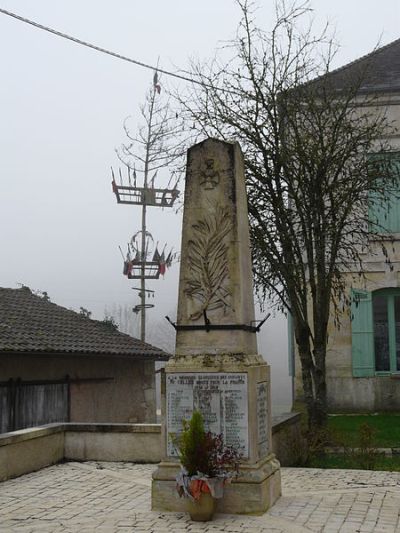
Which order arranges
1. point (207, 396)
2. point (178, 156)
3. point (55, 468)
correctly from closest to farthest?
1. point (207, 396)
2. point (55, 468)
3. point (178, 156)

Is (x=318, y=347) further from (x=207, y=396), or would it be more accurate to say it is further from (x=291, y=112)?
(x=207, y=396)

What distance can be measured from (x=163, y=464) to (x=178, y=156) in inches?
303

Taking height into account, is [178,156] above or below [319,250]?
above

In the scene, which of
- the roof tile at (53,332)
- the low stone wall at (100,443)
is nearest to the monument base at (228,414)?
the low stone wall at (100,443)

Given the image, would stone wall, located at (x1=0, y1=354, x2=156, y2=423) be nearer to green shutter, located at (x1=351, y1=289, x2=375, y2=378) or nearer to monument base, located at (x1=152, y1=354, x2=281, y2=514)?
green shutter, located at (x1=351, y1=289, x2=375, y2=378)

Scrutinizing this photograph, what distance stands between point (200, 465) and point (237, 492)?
582 mm

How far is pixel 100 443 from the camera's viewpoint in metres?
10.5

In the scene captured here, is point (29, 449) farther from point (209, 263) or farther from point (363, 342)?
point (363, 342)

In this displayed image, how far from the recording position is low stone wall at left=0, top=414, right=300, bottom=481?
9906 mm

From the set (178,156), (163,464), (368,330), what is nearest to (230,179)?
(163,464)

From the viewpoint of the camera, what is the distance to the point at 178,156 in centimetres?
1359

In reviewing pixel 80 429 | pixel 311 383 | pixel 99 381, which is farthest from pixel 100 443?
pixel 99 381

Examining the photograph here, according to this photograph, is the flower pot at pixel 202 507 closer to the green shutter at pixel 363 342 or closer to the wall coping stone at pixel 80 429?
the wall coping stone at pixel 80 429

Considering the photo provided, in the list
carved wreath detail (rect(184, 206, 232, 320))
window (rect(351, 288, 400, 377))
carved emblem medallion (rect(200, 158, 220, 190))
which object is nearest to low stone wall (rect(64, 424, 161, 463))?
carved wreath detail (rect(184, 206, 232, 320))
